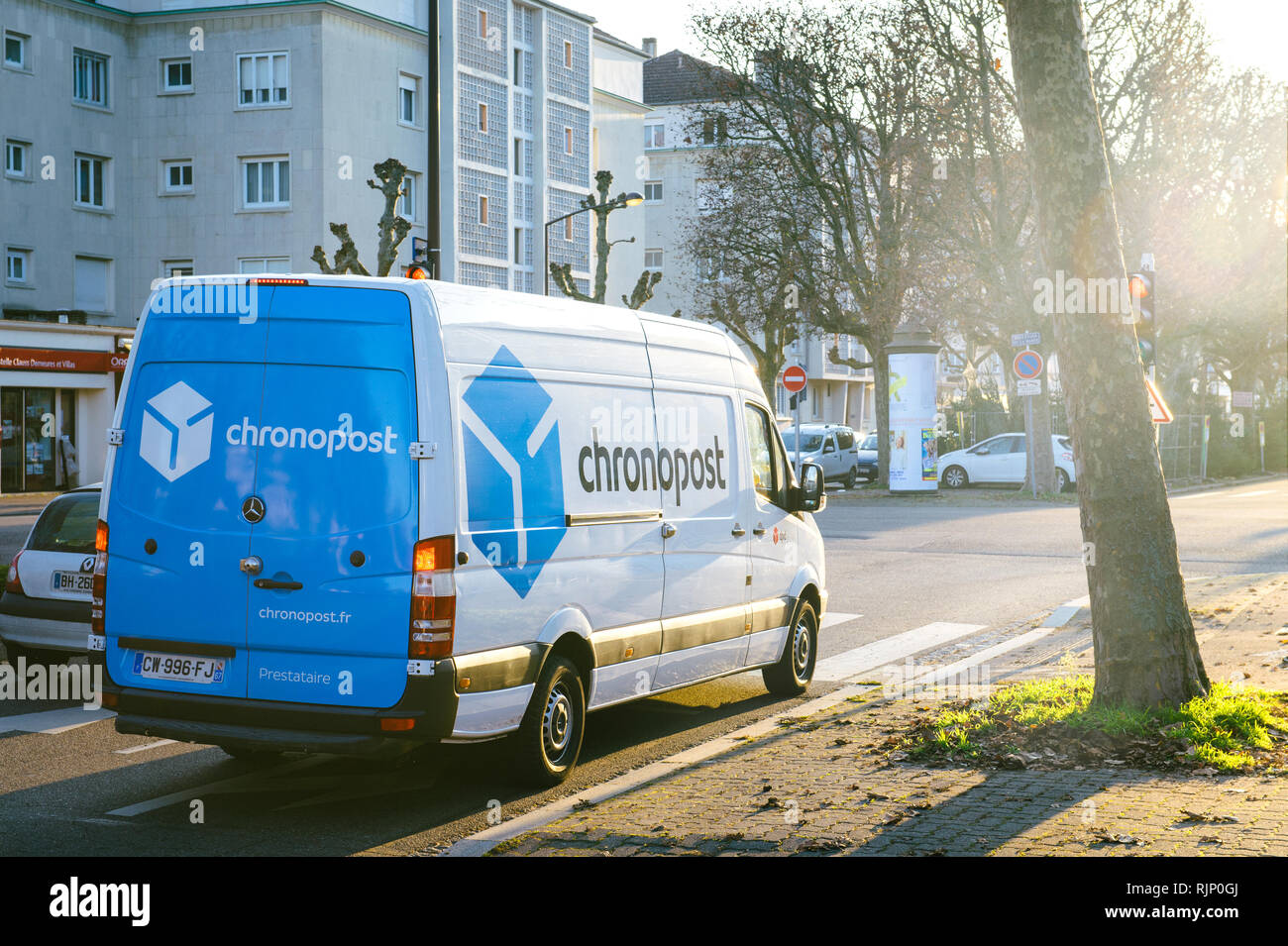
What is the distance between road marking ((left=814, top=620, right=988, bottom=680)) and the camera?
36.8 feet

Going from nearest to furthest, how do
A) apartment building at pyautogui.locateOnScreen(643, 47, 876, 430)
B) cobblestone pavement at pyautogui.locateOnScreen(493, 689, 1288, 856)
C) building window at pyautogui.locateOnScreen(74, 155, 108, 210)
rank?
cobblestone pavement at pyautogui.locateOnScreen(493, 689, 1288, 856) → building window at pyautogui.locateOnScreen(74, 155, 108, 210) → apartment building at pyautogui.locateOnScreen(643, 47, 876, 430)

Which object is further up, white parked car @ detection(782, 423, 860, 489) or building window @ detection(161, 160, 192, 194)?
building window @ detection(161, 160, 192, 194)

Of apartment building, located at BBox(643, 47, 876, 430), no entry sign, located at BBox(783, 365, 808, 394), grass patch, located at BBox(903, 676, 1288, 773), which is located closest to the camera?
grass patch, located at BBox(903, 676, 1288, 773)

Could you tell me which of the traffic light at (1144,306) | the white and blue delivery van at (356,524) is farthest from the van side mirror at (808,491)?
the traffic light at (1144,306)

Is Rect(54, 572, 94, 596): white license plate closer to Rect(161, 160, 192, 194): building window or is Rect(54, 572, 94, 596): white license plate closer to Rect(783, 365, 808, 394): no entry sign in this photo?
Rect(783, 365, 808, 394): no entry sign

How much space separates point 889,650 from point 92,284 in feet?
131

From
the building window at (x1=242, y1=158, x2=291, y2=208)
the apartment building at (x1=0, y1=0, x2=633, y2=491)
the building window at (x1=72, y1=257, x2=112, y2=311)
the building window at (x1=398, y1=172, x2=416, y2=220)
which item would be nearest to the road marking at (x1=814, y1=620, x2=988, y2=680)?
the apartment building at (x1=0, y1=0, x2=633, y2=491)

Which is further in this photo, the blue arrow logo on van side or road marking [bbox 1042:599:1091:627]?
road marking [bbox 1042:599:1091:627]

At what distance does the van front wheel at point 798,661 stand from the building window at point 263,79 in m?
39.7

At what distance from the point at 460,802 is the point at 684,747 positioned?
171cm

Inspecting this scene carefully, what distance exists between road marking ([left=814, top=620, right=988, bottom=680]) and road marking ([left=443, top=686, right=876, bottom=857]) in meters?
1.24

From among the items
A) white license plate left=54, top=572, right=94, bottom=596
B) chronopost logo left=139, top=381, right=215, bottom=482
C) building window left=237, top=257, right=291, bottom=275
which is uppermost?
building window left=237, top=257, right=291, bottom=275

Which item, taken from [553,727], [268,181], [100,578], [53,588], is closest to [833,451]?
[268,181]
